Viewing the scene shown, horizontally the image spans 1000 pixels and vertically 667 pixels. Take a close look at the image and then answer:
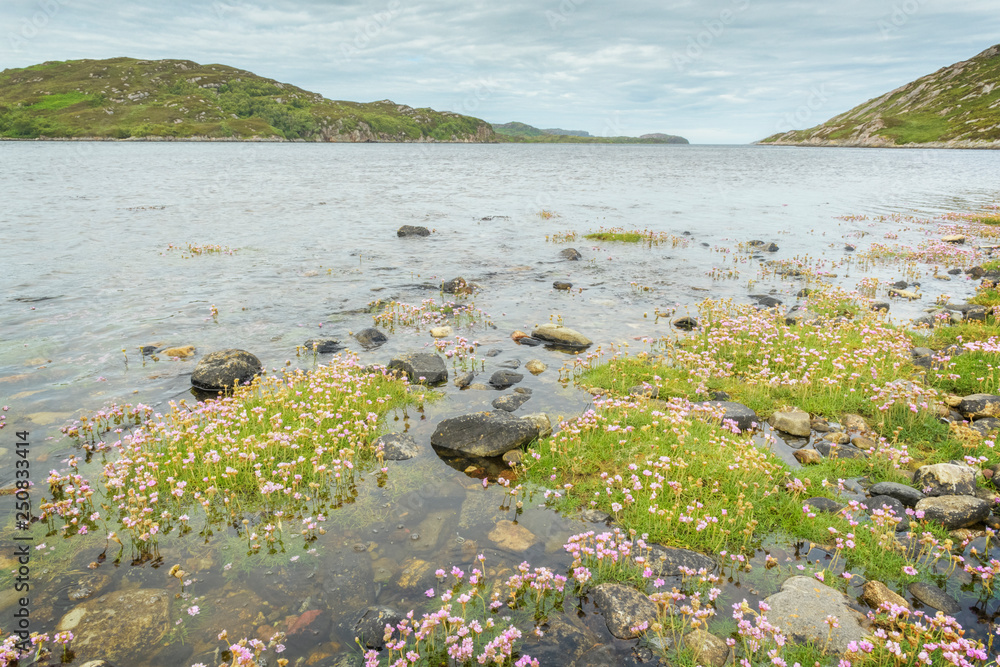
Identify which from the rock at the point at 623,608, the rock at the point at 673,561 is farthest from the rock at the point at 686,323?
the rock at the point at 623,608

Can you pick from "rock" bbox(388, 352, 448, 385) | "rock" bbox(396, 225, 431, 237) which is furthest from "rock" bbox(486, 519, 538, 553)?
"rock" bbox(396, 225, 431, 237)

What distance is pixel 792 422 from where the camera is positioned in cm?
1138

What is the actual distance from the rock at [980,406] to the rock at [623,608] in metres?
9.63

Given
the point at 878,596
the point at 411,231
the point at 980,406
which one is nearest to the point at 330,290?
the point at 411,231

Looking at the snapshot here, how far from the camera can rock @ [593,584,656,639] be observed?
645 cm

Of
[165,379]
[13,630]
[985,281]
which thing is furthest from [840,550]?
[985,281]

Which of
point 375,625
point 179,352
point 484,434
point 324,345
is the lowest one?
point 179,352

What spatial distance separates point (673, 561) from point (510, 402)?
5764 mm

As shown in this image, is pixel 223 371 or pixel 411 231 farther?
pixel 411 231

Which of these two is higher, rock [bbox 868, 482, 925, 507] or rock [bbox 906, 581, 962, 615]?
rock [bbox 868, 482, 925, 507]

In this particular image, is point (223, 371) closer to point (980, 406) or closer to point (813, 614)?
point (813, 614)

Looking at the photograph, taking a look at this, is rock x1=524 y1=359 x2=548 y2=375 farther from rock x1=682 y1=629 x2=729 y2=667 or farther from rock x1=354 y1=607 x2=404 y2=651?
rock x1=682 y1=629 x2=729 y2=667

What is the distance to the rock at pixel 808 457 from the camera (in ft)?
33.6

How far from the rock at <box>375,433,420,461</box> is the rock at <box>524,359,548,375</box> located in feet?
15.1
